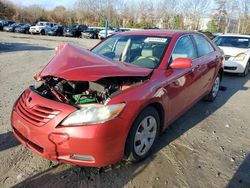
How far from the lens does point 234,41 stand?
31.0 ft

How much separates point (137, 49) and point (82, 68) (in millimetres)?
1298

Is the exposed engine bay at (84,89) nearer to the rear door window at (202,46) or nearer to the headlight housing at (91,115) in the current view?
the headlight housing at (91,115)

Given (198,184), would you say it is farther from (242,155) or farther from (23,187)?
(23,187)

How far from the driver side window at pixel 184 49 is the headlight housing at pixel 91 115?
59.6 inches

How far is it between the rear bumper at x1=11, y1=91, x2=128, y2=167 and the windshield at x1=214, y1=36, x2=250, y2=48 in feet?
26.1

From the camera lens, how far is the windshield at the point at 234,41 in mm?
9207

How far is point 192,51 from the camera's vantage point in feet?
14.3

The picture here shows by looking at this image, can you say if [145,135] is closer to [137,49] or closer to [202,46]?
[137,49]

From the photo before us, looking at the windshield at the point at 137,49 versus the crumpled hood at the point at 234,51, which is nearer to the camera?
the windshield at the point at 137,49

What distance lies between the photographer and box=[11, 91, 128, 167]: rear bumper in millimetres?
2529

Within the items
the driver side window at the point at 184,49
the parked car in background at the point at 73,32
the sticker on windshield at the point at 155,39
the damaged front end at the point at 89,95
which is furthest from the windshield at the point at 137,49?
the parked car in background at the point at 73,32

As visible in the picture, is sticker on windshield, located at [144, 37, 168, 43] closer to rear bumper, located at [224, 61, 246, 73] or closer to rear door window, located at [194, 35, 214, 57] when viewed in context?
rear door window, located at [194, 35, 214, 57]

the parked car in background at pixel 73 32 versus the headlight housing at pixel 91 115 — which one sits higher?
the headlight housing at pixel 91 115

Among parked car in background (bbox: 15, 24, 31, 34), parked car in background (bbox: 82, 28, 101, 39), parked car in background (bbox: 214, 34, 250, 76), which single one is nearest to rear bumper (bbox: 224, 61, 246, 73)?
parked car in background (bbox: 214, 34, 250, 76)
